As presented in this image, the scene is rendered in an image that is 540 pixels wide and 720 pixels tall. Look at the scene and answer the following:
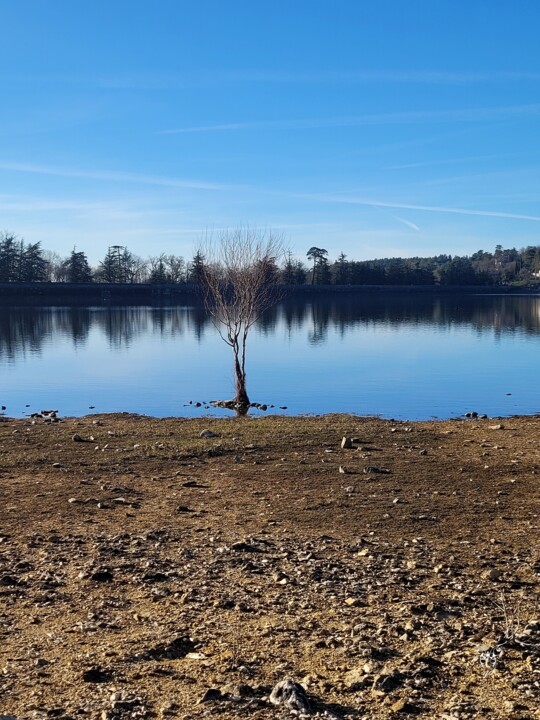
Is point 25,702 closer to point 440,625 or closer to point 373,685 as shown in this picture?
point 373,685

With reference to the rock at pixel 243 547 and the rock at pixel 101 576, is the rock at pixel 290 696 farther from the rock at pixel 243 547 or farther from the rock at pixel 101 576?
the rock at pixel 243 547

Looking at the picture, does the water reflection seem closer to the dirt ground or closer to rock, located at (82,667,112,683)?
the dirt ground

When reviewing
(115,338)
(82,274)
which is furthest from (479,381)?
(82,274)

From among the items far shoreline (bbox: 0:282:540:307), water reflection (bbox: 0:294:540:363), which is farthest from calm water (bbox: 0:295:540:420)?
far shoreline (bbox: 0:282:540:307)

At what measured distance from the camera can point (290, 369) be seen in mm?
34500

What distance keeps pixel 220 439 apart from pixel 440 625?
8.77 m

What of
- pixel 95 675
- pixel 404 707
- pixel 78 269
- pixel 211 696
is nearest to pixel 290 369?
pixel 95 675

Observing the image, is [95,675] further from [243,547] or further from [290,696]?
[243,547]

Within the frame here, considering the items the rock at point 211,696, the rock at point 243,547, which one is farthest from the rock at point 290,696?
the rock at point 243,547

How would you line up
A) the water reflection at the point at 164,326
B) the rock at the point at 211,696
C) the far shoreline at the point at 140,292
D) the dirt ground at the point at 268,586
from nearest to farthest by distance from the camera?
the rock at the point at 211,696
the dirt ground at the point at 268,586
the water reflection at the point at 164,326
the far shoreline at the point at 140,292

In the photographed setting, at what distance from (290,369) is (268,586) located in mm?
28523

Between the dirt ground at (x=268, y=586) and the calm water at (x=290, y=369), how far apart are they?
39.1ft

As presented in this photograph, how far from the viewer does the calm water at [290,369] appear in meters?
24.5

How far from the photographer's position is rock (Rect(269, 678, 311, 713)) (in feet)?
13.2
